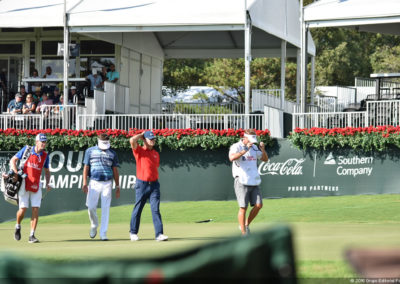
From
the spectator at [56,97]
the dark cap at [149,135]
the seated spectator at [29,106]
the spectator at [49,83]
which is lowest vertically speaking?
the dark cap at [149,135]

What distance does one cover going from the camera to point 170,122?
27984 millimetres

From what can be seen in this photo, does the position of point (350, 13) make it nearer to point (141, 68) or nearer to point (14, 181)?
point (141, 68)

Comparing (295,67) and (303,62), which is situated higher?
(295,67)

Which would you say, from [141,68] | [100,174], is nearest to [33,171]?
[100,174]

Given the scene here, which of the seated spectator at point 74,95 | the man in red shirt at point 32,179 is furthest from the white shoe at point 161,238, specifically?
the seated spectator at point 74,95

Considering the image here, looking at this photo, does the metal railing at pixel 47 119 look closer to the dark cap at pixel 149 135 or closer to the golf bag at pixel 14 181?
the golf bag at pixel 14 181

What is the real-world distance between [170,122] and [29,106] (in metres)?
4.92

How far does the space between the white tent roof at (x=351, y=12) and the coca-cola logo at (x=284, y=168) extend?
199 inches

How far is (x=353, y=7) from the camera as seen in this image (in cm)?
2550

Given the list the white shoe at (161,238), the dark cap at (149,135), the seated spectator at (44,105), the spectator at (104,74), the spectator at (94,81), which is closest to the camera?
the white shoe at (161,238)

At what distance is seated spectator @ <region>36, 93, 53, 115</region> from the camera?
25969 millimetres

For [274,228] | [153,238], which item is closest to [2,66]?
[153,238]

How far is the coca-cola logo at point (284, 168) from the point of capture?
23.5m

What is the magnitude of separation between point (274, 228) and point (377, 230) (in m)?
11.0
